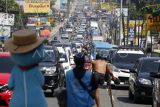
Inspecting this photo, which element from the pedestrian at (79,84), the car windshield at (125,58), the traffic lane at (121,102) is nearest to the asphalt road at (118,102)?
the traffic lane at (121,102)

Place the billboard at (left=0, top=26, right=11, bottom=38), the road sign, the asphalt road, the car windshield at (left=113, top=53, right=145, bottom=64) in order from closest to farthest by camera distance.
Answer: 1. the asphalt road
2. the car windshield at (left=113, top=53, right=145, bottom=64)
3. the billboard at (left=0, top=26, right=11, bottom=38)
4. the road sign

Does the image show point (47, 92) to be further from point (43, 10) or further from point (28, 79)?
point (43, 10)

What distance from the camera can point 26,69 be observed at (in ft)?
26.5

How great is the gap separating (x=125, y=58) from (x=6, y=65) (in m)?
16.4

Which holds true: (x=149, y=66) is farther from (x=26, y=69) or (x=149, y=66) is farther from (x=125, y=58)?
(x=26, y=69)

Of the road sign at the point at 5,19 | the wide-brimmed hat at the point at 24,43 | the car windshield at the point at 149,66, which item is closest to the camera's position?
the wide-brimmed hat at the point at 24,43

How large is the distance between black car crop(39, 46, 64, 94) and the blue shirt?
43.8 ft

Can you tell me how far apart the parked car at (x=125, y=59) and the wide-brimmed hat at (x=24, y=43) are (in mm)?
22080

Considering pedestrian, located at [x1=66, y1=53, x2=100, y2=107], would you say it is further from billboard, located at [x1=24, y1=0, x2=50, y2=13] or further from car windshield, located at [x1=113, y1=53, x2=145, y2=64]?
billboard, located at [x1=24, y1=0, x2=50, y2=13]

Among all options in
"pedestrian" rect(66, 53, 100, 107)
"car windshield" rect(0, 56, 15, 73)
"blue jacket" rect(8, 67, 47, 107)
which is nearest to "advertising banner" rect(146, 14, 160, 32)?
"car windshield" rect(0, 56, 15, 73)

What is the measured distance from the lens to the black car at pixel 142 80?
2188cm

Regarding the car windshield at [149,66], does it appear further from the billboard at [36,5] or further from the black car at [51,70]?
the billboard at [36,5]

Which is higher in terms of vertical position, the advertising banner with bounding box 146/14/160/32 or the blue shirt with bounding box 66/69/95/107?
the blue shirt with bounding box 66/69/95/107

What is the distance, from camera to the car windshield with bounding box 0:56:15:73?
16.2m
